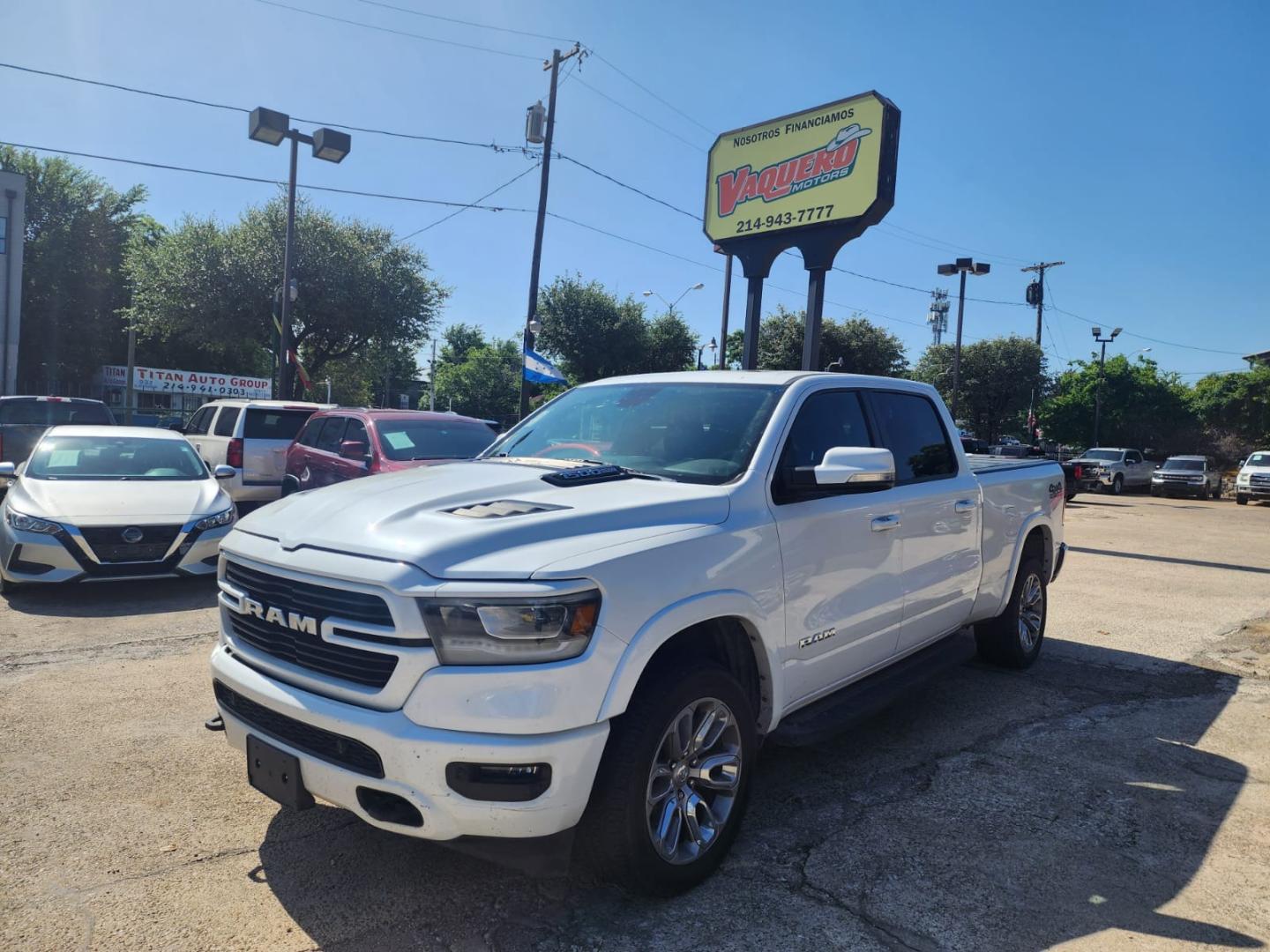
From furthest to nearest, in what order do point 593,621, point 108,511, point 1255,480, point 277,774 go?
point 1255,480 < point 108,511 < point 277,774 < point 593,621

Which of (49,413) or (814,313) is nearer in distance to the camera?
(49,413)

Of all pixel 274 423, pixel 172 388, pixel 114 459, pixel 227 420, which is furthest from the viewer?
pixel 172 388

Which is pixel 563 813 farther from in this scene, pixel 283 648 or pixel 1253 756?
pixel 1253 756

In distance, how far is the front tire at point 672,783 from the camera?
2.53 m

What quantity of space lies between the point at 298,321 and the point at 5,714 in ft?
86.6

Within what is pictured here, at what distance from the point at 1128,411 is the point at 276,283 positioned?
36968mm

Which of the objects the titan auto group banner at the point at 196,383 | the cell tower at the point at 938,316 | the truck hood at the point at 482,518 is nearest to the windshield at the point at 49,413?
the truck hood at the point at 482,518

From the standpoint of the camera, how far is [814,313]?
1507cm

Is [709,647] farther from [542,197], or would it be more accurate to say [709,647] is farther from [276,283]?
[276,283]

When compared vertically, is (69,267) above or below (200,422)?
above

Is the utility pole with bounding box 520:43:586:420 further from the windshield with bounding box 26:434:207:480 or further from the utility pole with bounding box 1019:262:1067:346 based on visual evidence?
the utility pole with bounding box 1019:262:1067:346

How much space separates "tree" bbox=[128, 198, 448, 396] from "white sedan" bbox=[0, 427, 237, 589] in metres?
20.4

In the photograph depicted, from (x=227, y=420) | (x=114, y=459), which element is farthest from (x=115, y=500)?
(x=227, y=420)

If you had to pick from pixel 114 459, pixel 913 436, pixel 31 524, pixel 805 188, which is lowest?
pixel 31 524
